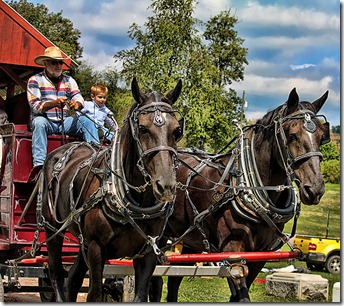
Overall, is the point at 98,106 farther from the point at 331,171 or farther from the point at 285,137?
the point at 331,171

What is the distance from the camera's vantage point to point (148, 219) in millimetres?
5668

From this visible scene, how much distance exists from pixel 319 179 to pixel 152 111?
1.54m

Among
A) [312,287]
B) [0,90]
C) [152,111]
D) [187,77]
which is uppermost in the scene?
[187,77]

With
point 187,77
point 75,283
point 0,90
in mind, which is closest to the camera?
point 75,283

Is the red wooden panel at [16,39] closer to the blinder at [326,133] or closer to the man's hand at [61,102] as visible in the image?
the man's hand at [61,102]

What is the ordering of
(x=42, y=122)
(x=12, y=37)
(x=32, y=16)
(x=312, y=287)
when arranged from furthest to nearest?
1. (x=32, y=16)
2. (x=312, y=287)
3. (x=12, y=37)
4. (x=42, y=122)

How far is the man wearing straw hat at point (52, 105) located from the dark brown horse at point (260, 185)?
136 cm

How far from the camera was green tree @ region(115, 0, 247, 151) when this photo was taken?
18688 millimetres

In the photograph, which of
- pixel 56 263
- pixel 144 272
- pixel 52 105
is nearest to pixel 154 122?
pixel 144 272

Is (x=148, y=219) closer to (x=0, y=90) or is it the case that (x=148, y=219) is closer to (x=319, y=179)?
(x=319, y=179)

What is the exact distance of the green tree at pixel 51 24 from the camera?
101ft

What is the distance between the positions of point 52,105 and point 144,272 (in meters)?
2.16

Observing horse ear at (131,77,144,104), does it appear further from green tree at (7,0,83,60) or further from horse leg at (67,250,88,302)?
green tree at (7,0,83,60)

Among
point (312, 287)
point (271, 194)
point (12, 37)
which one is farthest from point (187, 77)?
point (271, 194)
